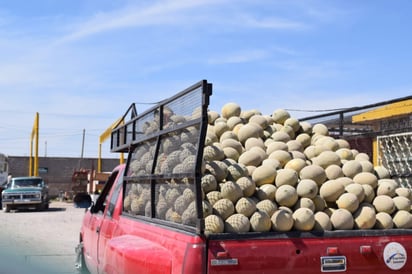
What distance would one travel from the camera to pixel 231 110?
6.29 metres

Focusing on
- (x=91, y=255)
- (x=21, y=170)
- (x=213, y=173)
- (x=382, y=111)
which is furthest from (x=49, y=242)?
(x=21, y=170)

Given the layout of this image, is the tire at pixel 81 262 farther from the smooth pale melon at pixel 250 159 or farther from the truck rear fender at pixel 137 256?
the smooth pale melon at pixel 250 159

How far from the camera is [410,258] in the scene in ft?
14.2

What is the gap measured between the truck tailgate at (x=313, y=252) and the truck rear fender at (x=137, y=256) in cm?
48

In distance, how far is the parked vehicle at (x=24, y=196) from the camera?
28531 mm

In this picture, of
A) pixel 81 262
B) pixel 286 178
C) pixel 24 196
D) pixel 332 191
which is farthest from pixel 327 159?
pixel 24 196

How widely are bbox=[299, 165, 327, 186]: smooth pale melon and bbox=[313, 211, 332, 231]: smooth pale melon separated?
533 millimetres

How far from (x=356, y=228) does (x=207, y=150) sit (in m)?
1.37

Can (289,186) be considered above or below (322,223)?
above

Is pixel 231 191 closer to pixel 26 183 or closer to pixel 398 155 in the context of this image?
pixel 398 155

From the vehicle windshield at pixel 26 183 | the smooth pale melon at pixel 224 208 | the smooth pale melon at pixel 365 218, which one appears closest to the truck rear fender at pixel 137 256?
the smooth pale melon at pixel 224 208

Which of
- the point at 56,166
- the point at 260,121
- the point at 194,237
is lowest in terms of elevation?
the point at 194,237

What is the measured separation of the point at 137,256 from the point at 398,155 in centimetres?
302

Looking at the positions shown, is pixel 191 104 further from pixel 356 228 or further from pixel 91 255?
pixel 91 255
